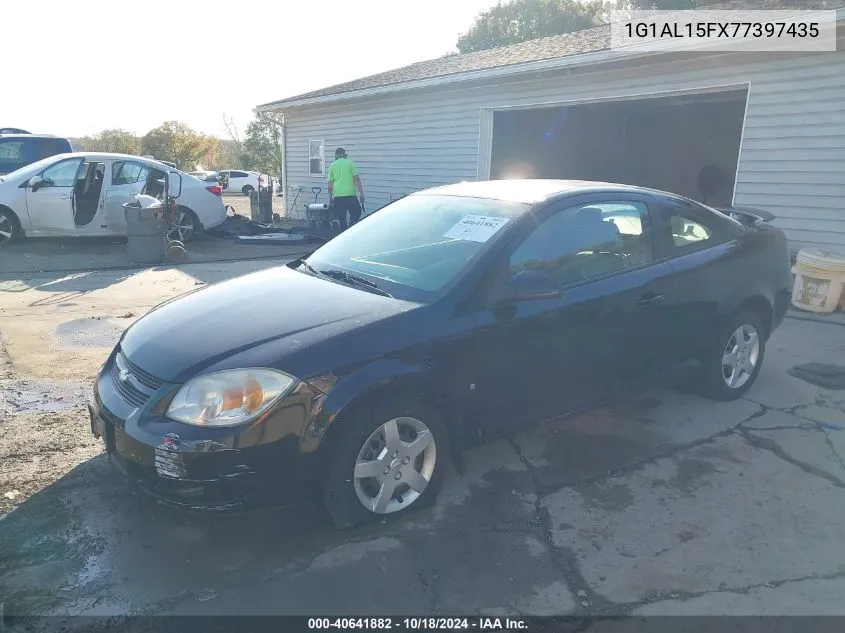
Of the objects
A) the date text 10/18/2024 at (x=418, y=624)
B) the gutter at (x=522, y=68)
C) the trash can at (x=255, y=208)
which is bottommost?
the date text 10/18/2024 at (x=418, y=624)

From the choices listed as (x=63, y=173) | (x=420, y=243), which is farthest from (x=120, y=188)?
(x=420, y=243)

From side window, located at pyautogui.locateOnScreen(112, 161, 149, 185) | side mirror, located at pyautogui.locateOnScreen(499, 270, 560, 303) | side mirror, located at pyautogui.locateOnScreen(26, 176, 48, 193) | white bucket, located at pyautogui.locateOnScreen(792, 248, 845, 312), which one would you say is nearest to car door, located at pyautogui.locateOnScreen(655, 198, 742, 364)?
side mirror, located at pyautogui.locateOnScreen(499, 270, 560, 303)

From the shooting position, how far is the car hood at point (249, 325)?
2.80 m

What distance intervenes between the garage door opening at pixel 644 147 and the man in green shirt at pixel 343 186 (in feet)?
10.8

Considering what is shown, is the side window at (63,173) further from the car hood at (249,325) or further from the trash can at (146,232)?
the car hood at (249,325)

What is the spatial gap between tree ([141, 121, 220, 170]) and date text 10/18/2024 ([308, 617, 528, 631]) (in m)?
38.2

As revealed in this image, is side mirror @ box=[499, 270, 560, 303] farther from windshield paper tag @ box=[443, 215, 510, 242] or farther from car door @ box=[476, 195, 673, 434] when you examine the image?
windshield paper tag @ box=[443, 215, 510, 242]

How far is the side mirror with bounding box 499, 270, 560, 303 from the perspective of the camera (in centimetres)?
317

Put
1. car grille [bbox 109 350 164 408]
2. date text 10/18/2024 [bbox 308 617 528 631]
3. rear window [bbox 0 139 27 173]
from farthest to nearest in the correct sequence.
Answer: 1. rear window [bbox 0 139 27 173]
2. car grille [bbox 109 350 164 408]
3. date text 10/18/2024 [bbox 308 617 528 631]

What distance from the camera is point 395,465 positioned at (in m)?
3.00

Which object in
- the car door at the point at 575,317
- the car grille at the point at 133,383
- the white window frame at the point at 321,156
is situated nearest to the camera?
the car grille at the point at 133,383

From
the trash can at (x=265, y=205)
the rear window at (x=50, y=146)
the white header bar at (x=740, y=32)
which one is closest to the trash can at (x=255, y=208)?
the trash can at (x=265, y=205)

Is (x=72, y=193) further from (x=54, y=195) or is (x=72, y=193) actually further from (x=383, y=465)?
(x=383, y=465)

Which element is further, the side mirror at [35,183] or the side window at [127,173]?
the side window at [127,173]
